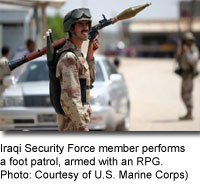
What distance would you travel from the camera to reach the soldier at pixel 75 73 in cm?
428

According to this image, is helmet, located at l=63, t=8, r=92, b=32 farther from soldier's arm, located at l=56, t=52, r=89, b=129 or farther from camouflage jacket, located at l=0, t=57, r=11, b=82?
camouflage jacket, located at l=0, t=57, r=11, b=82

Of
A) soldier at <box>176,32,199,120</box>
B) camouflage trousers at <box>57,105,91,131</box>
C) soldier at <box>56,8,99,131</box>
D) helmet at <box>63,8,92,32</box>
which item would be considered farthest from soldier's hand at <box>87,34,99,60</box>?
soldier at <box>176,32,199,120</box>

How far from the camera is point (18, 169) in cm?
376

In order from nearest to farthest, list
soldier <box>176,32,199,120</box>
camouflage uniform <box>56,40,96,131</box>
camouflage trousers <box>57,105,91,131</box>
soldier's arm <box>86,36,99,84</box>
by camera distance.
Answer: camouflage uniform <box>56,40,96,131</box> < camouflage trousers <box>57,105,91,131</box> < soldier's arm <box>86,36,99,84</box> < soldier <box>176,32,199,120</box>

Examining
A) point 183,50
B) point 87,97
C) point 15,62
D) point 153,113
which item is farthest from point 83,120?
point 153,113

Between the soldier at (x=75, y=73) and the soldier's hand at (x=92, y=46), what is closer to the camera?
the soldier at (x=75, y=73)

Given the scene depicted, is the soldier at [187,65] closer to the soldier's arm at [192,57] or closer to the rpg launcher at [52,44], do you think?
the soldier's arm at [192,57]

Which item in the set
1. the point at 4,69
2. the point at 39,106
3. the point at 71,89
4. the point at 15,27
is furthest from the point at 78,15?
the point at 15,27

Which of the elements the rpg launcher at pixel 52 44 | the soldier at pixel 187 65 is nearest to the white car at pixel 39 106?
the soldier at pixel 187 65

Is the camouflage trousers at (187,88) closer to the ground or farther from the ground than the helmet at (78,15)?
closer to the ground

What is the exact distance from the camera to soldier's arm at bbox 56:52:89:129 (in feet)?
14.0

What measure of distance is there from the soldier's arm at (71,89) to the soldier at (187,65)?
8.41m

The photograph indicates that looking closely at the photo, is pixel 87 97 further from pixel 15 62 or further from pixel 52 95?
pixel 15 62

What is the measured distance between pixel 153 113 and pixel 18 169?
10844mm
